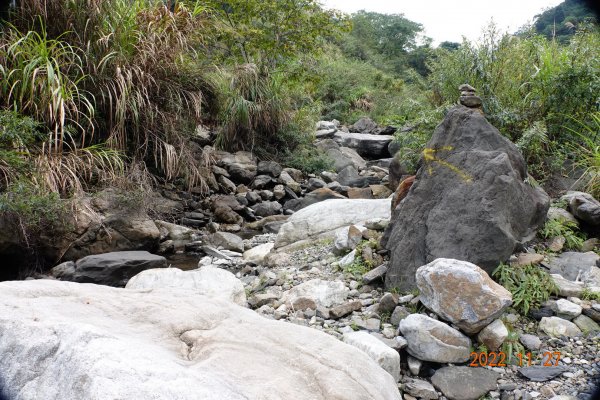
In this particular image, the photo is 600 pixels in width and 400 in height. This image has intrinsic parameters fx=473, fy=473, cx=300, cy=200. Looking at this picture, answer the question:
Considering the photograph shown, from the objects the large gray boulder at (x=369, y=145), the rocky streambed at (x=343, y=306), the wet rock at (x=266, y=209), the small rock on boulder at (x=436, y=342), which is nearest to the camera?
the rocky streambed at (x=343, y=306)

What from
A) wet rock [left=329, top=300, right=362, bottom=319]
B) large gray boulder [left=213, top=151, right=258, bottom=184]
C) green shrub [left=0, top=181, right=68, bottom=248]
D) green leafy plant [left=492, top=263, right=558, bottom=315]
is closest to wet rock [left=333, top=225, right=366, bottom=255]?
wet rock [left=329, top=300, right=362, bottom=319]

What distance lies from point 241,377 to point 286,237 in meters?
4.22

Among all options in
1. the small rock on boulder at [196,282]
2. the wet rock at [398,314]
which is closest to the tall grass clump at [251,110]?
the small rock on boulder at [196,282]

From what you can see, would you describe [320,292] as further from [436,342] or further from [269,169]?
[269,169]

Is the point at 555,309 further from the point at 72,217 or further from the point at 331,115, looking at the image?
the point at 331,115

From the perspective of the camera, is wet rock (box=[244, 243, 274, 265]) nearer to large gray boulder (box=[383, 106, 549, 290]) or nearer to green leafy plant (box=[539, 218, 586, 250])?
large gray boulder (box=[383, 106, 549, 290])

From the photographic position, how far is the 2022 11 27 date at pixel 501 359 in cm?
301

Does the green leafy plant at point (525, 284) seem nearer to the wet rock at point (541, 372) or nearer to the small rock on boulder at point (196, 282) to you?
the wet rock at point (541, 372)

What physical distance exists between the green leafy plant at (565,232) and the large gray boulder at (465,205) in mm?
209

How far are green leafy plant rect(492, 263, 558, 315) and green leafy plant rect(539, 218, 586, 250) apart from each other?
68cm

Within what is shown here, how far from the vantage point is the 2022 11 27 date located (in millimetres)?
3014

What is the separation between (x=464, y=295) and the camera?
3.13m

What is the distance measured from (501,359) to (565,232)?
1755 millimetres

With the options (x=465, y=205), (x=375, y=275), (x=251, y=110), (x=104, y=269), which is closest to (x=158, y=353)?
(x=375, y=275)
